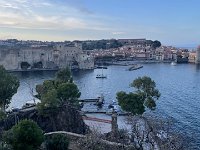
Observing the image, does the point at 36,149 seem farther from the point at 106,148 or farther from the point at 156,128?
the point at 156,128

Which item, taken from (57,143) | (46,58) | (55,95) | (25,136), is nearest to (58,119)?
(55,95)

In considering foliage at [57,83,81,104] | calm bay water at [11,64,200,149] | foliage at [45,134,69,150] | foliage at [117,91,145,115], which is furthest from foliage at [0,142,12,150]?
foliage at [57,83,81,104]

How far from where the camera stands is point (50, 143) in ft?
37.8

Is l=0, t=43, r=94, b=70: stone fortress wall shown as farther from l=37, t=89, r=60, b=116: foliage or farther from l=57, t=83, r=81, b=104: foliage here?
l=37, t=89, r=60, b=116: foliage

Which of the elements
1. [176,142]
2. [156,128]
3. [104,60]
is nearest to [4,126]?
[156,128]

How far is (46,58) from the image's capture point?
57688 millimetres

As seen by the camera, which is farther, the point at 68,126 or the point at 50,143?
the point at 68,126

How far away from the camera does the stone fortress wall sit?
54688mm

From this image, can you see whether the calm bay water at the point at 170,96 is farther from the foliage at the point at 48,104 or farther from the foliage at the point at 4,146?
the foliage at the point at 4,146

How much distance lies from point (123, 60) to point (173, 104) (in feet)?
170

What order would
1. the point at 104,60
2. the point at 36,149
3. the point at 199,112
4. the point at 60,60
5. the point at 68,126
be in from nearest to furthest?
the point at 36,149 → the point at 68,126 → the point at 199,112 → the point at 60,60 → the point at 104,60

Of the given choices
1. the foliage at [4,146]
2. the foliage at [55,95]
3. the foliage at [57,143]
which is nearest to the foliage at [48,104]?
the foliage at [55,95]

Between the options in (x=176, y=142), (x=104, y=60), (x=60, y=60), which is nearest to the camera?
(x=176, y=142)

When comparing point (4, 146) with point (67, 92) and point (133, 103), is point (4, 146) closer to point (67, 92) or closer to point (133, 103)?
point (133, 103)
